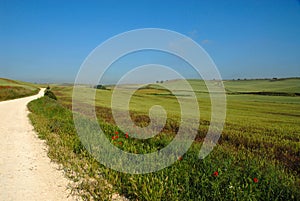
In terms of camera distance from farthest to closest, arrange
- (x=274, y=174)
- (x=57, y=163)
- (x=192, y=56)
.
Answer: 1. (x=192, y=56)
2. (x=57, y=163)
3. (x=274, y=174)

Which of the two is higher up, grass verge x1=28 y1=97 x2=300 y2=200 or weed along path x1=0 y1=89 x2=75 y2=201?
grass verge x1=28 y1=97 x2=300 y2=200

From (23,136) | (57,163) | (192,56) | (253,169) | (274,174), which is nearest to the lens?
(274,174)

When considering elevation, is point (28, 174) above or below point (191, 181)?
below

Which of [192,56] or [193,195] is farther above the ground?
[192,56]

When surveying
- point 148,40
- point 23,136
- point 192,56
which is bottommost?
point 23,136

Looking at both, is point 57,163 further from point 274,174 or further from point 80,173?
point 274,174

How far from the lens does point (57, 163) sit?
20.7 feet

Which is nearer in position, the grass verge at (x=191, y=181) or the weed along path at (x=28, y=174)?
the grass verge at (x=191, y=181)

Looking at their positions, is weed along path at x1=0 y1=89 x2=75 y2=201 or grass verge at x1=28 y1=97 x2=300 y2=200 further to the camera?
weed along path at x1=0 y1=89 x2=75 y2=201

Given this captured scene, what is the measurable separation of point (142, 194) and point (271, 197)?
2256 millimetres

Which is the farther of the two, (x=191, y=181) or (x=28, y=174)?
(x=28, y=174)

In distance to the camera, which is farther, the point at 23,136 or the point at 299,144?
the point at 23,136

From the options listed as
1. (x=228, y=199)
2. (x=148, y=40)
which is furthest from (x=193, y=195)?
(x=148, y=40)

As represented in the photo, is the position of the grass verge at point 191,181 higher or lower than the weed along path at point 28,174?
higher
